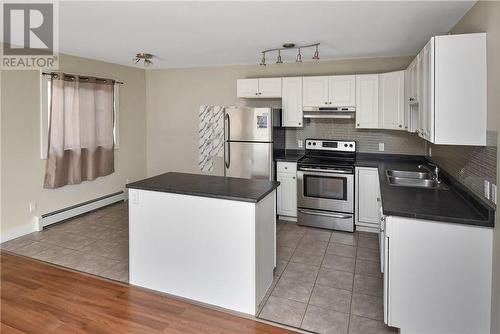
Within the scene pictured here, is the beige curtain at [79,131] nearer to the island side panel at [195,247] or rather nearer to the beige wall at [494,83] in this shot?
the island side panel at [195,247]

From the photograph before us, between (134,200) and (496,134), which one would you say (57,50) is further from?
(496,134)

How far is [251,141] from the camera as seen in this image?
15.8ft

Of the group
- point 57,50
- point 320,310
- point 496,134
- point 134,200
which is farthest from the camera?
point 57,50

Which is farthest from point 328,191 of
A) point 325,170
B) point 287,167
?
point 287,167

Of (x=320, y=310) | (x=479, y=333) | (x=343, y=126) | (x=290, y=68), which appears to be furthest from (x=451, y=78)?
(x=290, y=68)

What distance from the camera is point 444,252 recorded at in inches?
84.9

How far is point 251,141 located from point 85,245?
2.54 m

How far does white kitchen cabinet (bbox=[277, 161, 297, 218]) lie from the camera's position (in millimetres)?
4770

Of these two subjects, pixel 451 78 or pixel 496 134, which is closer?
pixel 496 134

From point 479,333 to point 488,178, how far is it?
3.32 ft

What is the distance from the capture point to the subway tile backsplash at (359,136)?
4.66 m

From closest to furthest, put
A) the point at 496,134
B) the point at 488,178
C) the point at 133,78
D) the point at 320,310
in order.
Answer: the point at 496,134 → the point at 488,178 → the point at 320,310 → the point at 133,78

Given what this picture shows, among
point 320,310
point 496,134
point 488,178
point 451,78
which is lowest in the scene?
point 320,310

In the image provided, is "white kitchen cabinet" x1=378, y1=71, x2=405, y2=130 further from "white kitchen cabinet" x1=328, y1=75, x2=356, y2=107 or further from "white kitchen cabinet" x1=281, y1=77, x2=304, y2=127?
"white kitchen cabinet" x1=281, y1=77, x2=304, y2=127
